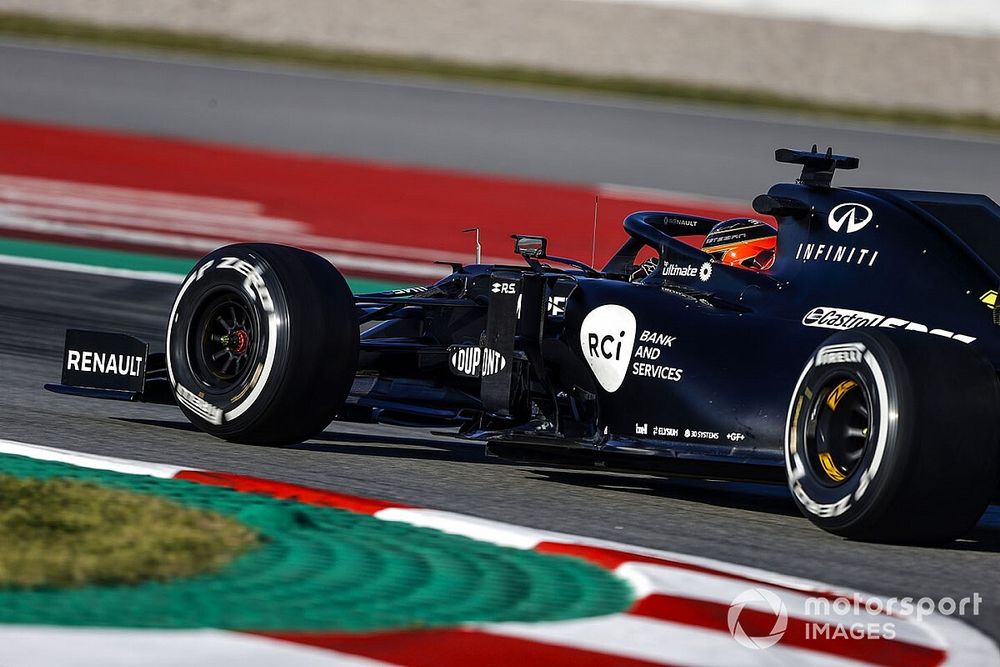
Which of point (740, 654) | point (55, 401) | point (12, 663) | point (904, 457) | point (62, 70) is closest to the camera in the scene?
point (12, 663)

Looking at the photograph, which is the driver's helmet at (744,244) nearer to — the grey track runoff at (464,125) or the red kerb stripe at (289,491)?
the red kerb stripe at (289,491)

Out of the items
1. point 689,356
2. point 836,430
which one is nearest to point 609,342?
point 689,356

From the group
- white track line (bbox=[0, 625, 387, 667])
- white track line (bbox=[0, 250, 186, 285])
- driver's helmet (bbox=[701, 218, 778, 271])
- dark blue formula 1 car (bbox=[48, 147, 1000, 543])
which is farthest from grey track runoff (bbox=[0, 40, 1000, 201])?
white track line (bbox=[0, 625, 387, 667])

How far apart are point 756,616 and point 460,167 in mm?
14439

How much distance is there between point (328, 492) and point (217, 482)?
1.17ft

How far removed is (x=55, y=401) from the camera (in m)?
7.74

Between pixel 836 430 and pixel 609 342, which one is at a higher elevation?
pixel 609 342

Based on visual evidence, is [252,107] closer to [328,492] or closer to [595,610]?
[328,492]

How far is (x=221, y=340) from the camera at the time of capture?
681 centimetres

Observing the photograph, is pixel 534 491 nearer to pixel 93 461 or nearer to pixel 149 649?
pixel 93 461

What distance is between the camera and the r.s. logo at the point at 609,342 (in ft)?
20.7

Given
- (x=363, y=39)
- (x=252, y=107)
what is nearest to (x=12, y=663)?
(x=252, y=107)

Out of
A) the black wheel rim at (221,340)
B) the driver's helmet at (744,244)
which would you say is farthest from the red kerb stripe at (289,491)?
the driver's helmet at (744,244)

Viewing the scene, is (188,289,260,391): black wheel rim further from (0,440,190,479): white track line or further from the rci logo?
the rci logo
